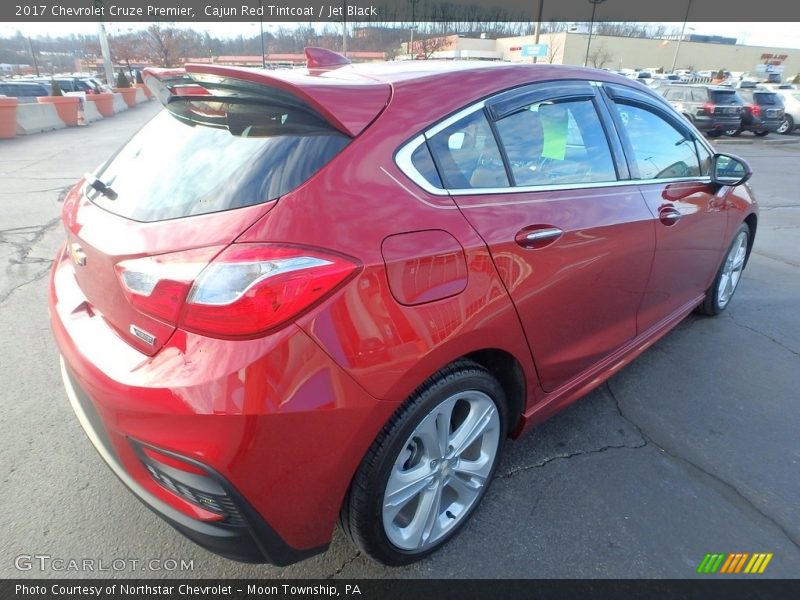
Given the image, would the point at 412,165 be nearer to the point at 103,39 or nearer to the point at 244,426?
the point at 244,426

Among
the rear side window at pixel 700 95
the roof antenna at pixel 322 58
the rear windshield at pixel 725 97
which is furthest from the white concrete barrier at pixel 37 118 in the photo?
the rear windshield at pixel 725 97

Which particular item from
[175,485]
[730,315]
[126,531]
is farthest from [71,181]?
[730,315]

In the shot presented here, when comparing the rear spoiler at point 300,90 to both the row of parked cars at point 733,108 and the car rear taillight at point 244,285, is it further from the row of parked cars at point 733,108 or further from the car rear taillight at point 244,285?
the row of parked cars at point 733,108

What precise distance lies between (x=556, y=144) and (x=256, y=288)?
5.13 feet

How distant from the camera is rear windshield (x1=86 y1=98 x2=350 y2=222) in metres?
1.57

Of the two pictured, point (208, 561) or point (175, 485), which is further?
point (208, 561)

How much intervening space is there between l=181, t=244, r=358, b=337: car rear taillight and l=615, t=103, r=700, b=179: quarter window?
6.55 feet

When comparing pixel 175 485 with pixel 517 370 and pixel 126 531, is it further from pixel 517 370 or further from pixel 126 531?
pixel 517 370

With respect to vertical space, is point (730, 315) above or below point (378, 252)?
below

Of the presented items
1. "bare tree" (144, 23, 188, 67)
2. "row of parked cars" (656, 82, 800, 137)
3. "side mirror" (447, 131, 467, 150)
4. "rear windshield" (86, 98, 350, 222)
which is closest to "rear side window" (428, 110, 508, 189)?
"side mirror" (447, 131, 467, 150)

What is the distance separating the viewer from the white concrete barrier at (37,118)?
1497cm

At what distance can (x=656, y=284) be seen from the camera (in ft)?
9.63

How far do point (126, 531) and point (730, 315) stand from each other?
453cm

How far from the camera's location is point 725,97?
1822 centimetres
